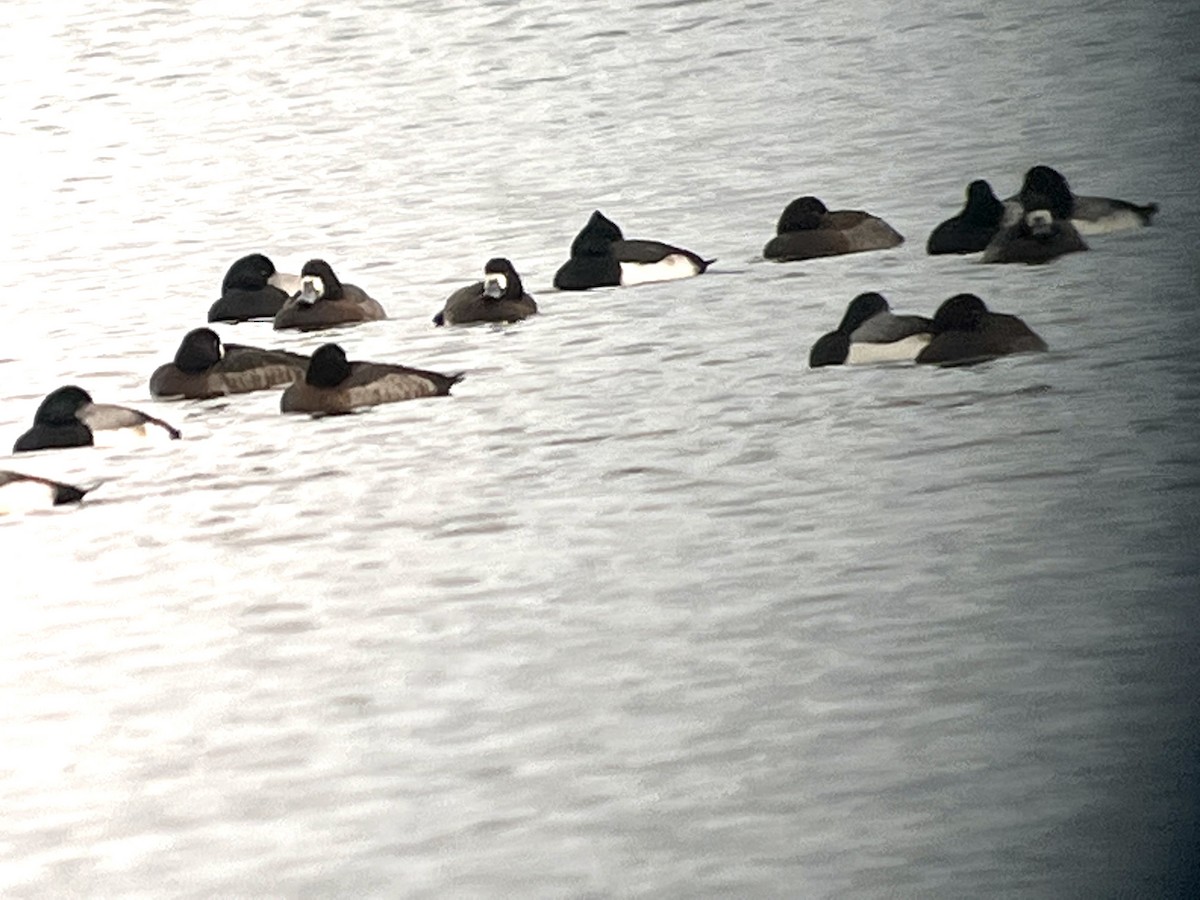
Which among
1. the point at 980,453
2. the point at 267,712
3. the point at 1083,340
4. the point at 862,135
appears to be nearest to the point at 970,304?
the point at 1083,340

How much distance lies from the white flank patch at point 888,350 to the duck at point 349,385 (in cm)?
160

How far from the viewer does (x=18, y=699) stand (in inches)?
307

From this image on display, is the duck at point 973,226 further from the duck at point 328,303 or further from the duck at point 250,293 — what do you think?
the duck at point 250,293

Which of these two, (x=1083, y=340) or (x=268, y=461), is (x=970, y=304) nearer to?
(x=1083, y=340)

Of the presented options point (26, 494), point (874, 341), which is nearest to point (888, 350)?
point (874, 341)

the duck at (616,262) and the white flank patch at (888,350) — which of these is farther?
the duck at (616,262)

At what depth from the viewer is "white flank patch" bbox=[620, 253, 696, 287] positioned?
13.7 metres

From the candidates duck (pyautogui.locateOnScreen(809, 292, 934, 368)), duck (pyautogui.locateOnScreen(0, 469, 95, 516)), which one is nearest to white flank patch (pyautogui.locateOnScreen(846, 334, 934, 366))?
duck (pyautogui.locateOnScreen(809, 292, 934, 368))

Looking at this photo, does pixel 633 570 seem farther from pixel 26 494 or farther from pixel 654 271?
pixel 654 271

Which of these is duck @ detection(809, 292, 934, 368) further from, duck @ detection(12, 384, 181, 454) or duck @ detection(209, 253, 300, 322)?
duck @ detection(209, 253, 300, 322)

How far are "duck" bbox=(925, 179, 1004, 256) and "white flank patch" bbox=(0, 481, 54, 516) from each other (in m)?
5.19

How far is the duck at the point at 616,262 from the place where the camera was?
542 inches

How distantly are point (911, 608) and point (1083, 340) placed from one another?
12.1 ft

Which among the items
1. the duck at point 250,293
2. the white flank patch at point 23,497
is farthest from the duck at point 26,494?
the duck at point 250,293
